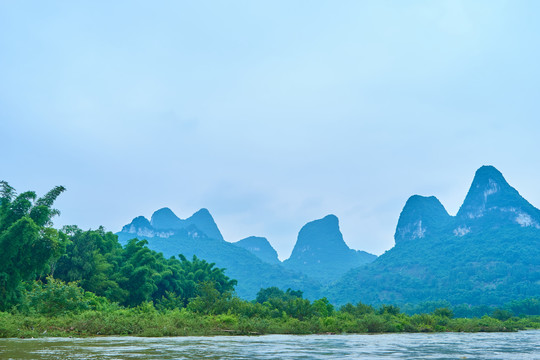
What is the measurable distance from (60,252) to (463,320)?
30.6 metres

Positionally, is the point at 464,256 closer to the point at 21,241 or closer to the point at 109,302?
the point at 109,302

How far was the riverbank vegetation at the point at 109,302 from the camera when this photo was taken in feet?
62.5

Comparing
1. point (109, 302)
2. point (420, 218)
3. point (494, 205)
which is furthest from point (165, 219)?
point (109, 302)

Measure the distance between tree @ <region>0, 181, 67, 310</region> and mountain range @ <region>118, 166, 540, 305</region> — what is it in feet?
255

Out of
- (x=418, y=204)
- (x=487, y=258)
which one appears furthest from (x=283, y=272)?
(x=487, y=258)

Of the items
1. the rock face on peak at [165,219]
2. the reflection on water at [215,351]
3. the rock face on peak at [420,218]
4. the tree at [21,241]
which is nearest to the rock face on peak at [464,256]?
the rock face on peak at [420,218]

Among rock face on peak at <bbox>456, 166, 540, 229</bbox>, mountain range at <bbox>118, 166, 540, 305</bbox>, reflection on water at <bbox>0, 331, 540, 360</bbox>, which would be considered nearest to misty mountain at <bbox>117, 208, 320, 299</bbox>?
mountain range at <bbox>118, 166, 540, 305</bbox>

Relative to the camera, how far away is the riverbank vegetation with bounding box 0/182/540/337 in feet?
62.5

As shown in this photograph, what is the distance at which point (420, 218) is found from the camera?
155875mm

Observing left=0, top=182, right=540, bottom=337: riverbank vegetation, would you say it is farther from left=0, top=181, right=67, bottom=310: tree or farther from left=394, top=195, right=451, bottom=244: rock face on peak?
left=394, top=195, right=451, bottom=244: rock face on peak

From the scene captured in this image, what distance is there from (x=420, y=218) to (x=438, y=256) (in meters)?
34.9

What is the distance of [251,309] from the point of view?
88.4 ft

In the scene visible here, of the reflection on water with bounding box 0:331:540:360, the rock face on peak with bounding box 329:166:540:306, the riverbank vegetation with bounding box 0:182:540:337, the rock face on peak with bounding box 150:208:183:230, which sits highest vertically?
the rock face on peak with bounding box 150:208:183:230

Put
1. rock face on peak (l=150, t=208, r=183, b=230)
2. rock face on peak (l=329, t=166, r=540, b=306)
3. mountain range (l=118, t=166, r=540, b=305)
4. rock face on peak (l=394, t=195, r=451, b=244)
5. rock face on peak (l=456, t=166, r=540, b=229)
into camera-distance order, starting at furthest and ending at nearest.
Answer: rock face on peak (l=150, t=208, r=183, b=230) → rock face on peak (l=394, t=195, r=451, b=244) → rock face on peak (l=456, t=166, r=540, b=229) → mountain range (l=118, t=166, r=540, b=305) → rock face on peak (l=329, t=166, r=540, b=306)
